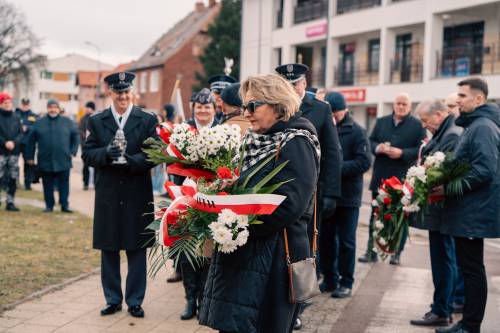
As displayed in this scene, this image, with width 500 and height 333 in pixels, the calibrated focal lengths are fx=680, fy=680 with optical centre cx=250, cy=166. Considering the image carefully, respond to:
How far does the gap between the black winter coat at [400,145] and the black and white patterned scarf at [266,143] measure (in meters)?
5.34

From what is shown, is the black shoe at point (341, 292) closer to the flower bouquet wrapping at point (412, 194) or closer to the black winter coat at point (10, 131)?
the flower bouquet wrapping at point (412, 194)

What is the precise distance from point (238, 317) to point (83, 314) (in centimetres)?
295

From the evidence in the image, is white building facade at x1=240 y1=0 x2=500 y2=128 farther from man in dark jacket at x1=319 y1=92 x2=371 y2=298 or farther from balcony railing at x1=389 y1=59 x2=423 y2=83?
man in dark jacket at x1=319 y1=92 x2=371 y2=298

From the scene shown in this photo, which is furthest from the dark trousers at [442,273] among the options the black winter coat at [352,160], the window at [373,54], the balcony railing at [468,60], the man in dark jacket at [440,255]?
the window at [373,54]

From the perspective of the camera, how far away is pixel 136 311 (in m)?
6.43

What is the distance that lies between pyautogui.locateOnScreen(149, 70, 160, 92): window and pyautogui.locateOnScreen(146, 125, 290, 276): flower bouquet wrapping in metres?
61.2

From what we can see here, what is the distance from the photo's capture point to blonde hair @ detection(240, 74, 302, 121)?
161 inches

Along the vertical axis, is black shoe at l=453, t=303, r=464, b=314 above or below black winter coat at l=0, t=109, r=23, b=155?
below

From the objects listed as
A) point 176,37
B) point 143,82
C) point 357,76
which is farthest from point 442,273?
point 176,37

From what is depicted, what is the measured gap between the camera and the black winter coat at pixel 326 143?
6.49 meters

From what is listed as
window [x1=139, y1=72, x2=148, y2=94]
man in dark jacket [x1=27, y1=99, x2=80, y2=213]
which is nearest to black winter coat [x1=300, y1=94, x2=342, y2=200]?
man in dark jacket [x1=27, y1=99, x2=80, y2=213]

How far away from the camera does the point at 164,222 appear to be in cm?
404

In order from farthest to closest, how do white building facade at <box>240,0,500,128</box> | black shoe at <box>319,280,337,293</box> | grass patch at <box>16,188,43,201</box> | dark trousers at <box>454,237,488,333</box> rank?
white building facade at <box>240,0,500,128</box>, grass patch at <box>16,188,43,201</box>, black shoe at <box>319,280,337,293</box>, dark trousers at <box>454,237,488,333</box>

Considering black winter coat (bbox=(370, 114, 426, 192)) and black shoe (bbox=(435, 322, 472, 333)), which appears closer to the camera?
black shoe (bbox=(435, 322, 472, 333))
